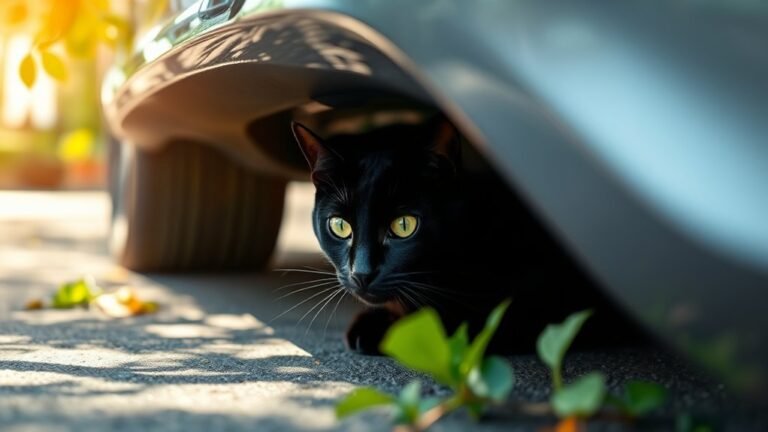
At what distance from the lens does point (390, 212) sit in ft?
5.08

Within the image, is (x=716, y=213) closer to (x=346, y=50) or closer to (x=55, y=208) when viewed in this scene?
(x=346, y=50)

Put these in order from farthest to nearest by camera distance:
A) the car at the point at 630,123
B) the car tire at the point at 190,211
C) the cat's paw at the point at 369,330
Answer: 1. the car tire at the point at 190,211
2. the cat's paw at the point at 369,330
3. the car at the point at 630,123

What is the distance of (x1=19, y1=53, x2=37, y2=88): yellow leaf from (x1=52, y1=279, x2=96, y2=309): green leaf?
498mm

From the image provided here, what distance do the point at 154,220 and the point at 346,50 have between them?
1489mm

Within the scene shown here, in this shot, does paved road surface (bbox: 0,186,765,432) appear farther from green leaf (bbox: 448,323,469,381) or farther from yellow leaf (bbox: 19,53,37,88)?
yellow leaf (bbox: 19,53,37,88)

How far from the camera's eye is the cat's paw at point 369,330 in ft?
5.33

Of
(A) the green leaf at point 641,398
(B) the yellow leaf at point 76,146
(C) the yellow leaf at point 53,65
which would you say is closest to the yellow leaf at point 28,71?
(C) the yellow leaf at point 53,65

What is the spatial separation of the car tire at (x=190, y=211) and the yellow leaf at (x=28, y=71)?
1.59 ft

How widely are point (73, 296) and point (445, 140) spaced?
1.11 m

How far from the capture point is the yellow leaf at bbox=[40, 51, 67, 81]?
209 centimetres

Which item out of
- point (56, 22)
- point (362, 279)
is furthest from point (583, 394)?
point (56, 22)

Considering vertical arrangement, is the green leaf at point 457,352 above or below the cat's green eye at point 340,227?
below

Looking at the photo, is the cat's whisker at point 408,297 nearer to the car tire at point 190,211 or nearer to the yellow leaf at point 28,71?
the yellow leaf at point 28,71

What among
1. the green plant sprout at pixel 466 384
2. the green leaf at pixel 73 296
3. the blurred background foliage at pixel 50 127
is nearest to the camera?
the green plant sprout at pixel 466 384
